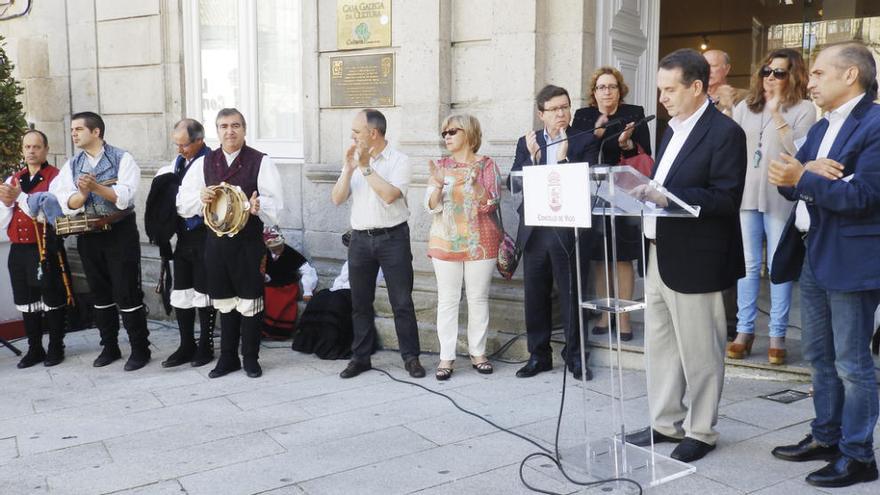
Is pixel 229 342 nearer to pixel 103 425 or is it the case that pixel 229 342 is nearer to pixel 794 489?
pixel 103 425

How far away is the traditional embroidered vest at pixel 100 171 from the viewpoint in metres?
6.61

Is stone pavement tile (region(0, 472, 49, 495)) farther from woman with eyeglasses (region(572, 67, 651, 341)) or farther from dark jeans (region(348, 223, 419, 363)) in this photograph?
woman with eyeglasses (region(572, 67, 651, 341))

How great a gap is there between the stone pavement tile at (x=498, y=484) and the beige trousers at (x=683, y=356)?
29.5 inches

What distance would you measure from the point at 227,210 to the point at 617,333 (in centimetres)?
329

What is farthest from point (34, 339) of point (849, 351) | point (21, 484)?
point (849, 351)

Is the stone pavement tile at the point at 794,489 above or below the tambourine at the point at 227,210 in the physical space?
below

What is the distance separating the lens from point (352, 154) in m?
5.95

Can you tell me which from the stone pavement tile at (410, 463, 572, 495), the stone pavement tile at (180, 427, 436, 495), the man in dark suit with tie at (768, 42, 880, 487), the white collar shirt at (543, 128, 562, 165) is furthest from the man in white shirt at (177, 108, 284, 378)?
the man in dark suit with tie at (768, 42, 880, 487)

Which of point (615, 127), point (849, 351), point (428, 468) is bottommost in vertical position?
point (428, 468)

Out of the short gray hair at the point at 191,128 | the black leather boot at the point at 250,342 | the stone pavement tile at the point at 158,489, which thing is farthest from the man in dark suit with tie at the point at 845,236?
the short gray hair at the point at 191,128

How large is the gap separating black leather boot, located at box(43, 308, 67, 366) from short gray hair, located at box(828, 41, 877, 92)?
609 cm

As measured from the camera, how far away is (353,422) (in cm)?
516

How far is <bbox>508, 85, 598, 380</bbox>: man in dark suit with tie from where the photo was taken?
18.8ft

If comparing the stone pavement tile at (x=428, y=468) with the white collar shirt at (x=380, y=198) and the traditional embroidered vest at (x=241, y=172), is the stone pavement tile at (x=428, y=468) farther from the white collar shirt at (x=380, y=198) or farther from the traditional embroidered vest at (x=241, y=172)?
the traditional embroidered vest at (x=241, y=172)
